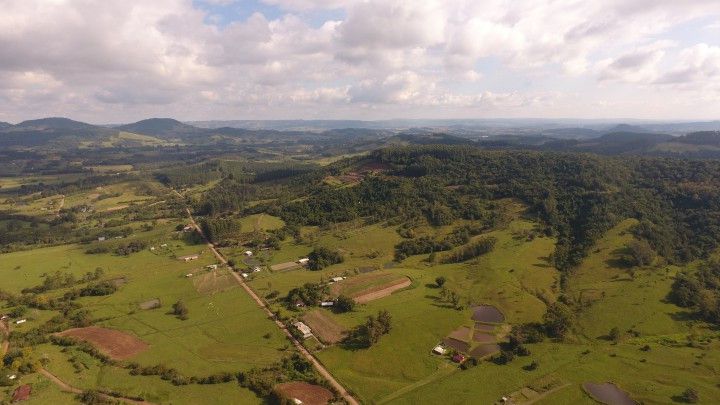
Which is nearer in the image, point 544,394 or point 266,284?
point 544,394

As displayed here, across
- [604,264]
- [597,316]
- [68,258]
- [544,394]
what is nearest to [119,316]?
[68,258]

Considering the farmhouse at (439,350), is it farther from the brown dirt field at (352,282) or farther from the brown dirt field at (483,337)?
the brown dirt field at (352,282)

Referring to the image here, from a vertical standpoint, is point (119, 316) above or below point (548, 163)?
below

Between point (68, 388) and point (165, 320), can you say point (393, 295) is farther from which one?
point (68, 388)

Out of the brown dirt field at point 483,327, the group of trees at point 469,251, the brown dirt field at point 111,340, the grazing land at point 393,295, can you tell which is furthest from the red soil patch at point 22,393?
the group of trees at point 469,251

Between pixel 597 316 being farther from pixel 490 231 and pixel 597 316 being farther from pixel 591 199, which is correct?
pixel 591 199

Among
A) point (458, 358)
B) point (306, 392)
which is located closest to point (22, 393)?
point (306, 392)
